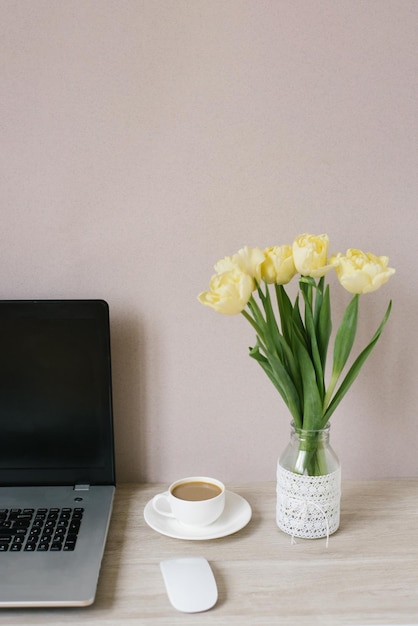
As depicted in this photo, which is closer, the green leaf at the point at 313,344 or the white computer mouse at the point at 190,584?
the white computer mouse at the point at 190,584

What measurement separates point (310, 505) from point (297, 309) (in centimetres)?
29

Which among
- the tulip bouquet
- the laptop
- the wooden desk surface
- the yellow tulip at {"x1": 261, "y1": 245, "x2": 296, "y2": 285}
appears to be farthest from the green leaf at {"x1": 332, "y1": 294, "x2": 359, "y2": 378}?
the laptop

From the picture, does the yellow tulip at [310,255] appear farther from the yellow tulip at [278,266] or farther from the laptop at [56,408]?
the laptop at [56,408]

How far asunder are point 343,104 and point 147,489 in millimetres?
731

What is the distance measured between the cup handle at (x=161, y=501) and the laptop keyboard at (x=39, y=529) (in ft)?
0.37

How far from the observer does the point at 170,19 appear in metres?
1.05

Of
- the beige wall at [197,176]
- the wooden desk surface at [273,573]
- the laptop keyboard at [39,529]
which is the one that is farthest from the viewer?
the beige wall at [197,176]

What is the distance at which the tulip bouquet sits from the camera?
3.02 feet

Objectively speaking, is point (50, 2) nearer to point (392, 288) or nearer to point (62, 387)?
point (62, 387)

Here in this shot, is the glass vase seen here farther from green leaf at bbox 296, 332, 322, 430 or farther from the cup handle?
the cup handle

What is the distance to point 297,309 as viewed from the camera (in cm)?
101

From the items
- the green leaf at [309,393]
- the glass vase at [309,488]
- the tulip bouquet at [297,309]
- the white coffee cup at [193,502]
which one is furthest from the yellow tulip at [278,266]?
the white coffee cup at [193,502]

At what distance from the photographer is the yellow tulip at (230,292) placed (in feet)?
2.97

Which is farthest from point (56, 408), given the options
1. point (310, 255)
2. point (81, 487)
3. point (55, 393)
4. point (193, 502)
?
point (310, 255)
